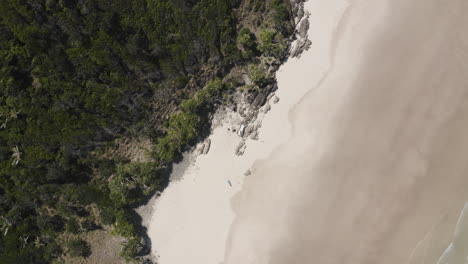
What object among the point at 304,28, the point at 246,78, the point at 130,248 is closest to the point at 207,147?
the point at 246,78

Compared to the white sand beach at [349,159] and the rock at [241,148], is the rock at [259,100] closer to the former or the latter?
the white sand beach at [349,159]

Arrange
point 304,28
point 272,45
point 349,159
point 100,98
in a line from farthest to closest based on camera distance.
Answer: point 304,28 < point 349,159 < point 272,45 < point 100,98

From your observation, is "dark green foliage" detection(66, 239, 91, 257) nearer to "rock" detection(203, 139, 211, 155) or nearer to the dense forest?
the dense forest

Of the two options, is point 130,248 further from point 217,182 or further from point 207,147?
point 207,147

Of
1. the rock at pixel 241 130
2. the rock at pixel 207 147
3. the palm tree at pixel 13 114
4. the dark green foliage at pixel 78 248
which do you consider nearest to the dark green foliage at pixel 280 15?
the rock at pixel 241 130

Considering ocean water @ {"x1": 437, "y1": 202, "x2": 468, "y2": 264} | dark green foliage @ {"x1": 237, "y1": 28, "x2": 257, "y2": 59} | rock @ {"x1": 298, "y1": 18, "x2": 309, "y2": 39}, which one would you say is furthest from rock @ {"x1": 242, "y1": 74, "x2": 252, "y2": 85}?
ocean water @ {"x1": 437, "y1": 202, "x2": 468, "y2": 264}

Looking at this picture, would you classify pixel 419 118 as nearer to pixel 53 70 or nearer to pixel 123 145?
pixel 123 145
